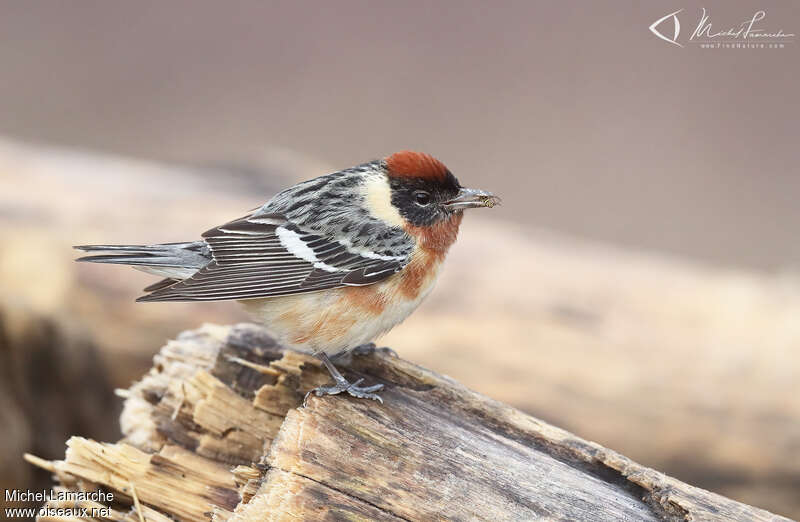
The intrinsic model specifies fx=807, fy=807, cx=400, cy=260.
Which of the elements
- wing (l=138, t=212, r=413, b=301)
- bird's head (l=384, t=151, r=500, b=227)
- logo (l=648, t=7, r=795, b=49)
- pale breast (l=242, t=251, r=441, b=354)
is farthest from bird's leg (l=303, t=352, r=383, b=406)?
logo (l=648, t=7, r=795, b=49)

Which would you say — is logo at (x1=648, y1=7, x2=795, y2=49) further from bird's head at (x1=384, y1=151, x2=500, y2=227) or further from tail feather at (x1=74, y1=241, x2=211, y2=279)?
tail feather at (x1=74, y1=241, x2=211, y2=279)

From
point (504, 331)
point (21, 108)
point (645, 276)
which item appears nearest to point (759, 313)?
point (645, 276)

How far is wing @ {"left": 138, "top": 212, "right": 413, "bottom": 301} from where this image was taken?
4129 millimetres

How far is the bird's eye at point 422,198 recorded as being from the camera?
14.6ft

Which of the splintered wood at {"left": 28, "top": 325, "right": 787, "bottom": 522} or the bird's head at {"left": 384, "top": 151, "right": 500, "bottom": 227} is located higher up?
the bird's head at {"left": 384, "top": 151, "right": 500, "bottom": 227}

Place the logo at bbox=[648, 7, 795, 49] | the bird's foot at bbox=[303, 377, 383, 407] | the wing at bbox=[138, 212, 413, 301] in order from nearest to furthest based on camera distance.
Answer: the bird's foot at bbox=[303, 377, 383, 407] < the wing at bbox=[138, 212, 413, 301] < the logo at bbox=[648, 7, 795, 49]

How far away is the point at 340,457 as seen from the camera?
139 inches

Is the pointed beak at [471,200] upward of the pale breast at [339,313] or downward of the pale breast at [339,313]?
upward

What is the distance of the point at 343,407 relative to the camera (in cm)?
385

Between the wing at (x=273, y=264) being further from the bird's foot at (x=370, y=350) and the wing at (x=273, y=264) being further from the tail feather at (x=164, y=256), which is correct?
the bird's foot at (x=370, y=350)

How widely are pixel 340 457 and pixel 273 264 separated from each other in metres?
1.21

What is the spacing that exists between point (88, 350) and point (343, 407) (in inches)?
110

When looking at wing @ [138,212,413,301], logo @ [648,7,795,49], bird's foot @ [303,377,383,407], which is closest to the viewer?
bird's foot @ [303,377,383,407]

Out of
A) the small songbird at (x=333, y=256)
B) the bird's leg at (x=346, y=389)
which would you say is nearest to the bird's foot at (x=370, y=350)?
the small songbird at (x=333, y=256)
